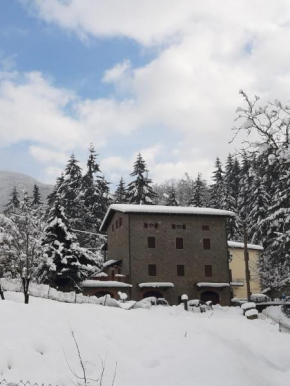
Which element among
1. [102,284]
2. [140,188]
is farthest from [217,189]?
[102,284]

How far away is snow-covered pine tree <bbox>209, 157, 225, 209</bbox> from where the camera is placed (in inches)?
2424

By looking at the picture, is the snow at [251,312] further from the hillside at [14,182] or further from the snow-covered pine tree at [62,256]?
the hillside at [14,182]

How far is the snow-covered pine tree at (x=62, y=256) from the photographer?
32.8m

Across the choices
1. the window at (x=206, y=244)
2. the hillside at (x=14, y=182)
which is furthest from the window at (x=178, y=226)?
the hillside at (x=14, y=182)

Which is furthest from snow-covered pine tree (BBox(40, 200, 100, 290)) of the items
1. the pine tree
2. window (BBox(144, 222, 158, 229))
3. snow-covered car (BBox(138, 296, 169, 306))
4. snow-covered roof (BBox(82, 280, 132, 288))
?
the pine tree

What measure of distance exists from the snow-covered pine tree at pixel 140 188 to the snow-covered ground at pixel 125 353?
140 feet

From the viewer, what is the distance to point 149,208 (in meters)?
39.8

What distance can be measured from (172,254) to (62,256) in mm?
10966

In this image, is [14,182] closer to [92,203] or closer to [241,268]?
[92,203]

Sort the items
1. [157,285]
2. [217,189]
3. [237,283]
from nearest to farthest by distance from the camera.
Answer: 1. [157,285]
2. [237,283]
3. [217,189]

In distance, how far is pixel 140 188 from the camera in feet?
186

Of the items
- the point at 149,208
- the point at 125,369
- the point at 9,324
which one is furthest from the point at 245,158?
the point at 149,208

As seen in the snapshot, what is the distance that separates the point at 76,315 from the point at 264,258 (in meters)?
37.7

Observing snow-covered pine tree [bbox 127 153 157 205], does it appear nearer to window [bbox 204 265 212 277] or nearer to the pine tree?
the pine tree
